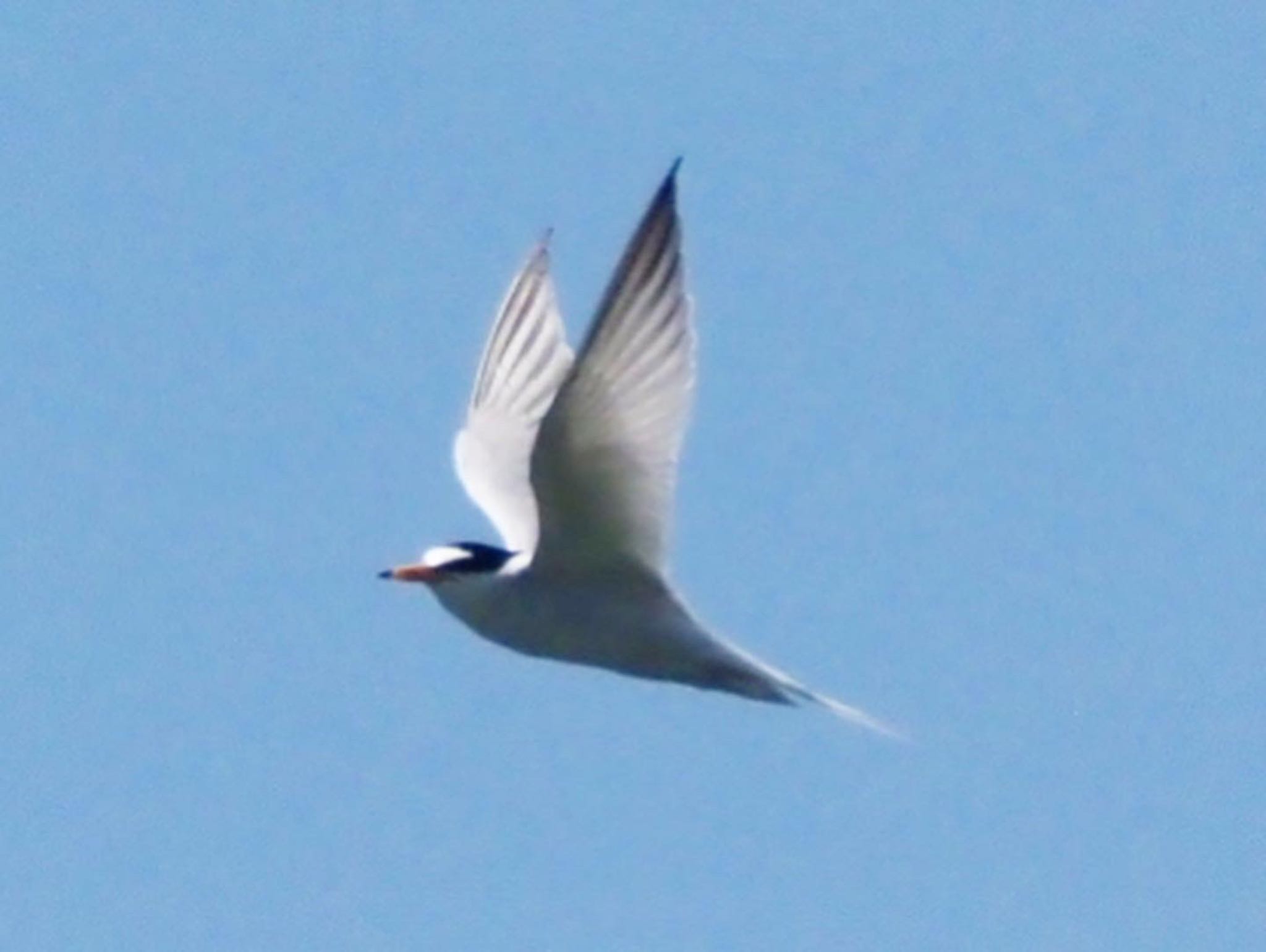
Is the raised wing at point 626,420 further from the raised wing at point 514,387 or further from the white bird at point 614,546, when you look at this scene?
the raised wing at point 514,387

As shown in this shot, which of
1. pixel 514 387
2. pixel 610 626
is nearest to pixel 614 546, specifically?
pixel 610 626

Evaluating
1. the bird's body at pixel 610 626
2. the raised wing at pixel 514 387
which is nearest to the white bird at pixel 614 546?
the bird's body at pixel 610 626

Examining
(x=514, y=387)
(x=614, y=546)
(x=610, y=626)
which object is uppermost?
(x=514, y=387)

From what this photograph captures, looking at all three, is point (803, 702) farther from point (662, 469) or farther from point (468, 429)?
point (468, 429)

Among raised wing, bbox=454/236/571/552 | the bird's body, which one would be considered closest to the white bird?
the bird's body

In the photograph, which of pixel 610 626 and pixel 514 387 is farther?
pixel 514 387

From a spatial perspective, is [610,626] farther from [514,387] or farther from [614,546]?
[514,387]

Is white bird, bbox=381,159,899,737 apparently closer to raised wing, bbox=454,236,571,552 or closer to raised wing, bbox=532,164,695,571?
raised wing, bbox=532,164,695,571
